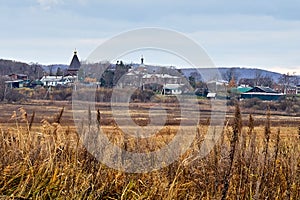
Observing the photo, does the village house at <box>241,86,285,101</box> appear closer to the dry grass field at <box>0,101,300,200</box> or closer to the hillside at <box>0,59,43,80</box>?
the hillside at <box>0,59,43,80</box>

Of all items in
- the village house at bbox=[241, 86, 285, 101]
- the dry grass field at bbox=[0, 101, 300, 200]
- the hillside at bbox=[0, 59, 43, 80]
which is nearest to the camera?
the dry grass field at bbox=[0, 101, 300, 200]

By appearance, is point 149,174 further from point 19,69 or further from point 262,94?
point 19,69

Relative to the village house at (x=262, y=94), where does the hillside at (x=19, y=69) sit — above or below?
above

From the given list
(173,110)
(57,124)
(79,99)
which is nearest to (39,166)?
(57,124)

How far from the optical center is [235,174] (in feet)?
17.4

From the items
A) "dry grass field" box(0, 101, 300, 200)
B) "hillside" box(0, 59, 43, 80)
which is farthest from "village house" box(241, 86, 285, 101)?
"dry grass field" box(0, 101, 300, 200)

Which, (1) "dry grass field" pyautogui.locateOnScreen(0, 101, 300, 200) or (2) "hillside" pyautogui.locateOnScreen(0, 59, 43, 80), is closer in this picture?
(1) "dry grass field" pyautogui.locateOnScreen(0, 101, 300, 200)

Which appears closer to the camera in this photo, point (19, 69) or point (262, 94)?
point (262, 94)

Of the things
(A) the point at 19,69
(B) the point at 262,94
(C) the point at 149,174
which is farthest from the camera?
(A) the point at 19,69

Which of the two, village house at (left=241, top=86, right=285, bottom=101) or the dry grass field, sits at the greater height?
the dry grass field

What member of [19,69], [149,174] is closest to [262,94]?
[19,69]

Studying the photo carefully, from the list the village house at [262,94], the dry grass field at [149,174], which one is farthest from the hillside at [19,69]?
the dry grass field at [149,174]

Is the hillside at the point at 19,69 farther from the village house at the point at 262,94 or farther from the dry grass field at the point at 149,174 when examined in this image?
the dry grass field at the point at 149,174

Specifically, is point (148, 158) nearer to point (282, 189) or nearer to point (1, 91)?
point (282, 189)
